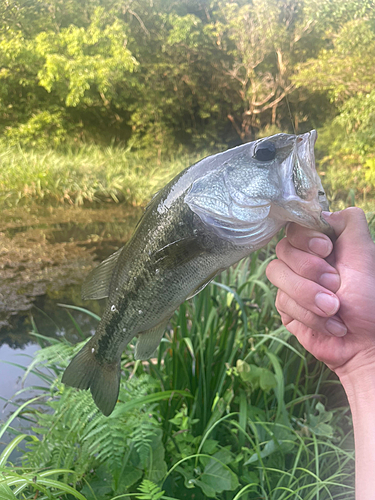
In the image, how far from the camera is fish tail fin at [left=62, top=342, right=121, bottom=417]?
0.52 meters

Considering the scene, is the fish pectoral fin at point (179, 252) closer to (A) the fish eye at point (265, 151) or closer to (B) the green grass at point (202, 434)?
(A) the fish eye at point (265, 151)

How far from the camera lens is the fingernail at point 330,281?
47cm

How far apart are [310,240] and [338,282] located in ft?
0.26

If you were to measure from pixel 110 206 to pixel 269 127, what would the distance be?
1716 millimetres

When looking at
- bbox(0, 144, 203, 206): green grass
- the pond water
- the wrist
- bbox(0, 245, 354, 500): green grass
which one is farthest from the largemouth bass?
bbox(0, 144, 203, 206): green grass

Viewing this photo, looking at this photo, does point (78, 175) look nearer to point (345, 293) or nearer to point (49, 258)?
point (49, 258)

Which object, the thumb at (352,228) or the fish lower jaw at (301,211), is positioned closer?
the fish lower jaw at (301,211)

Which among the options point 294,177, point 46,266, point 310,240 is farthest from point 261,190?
point 46,266

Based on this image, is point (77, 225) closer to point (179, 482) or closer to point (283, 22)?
point (179, 482)

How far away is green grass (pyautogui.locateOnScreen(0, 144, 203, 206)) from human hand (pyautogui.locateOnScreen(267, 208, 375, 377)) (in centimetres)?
190

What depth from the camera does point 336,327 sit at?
1.58 ft

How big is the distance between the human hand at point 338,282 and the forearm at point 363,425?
20mm

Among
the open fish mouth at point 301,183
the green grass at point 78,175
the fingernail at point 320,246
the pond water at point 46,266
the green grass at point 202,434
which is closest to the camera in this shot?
the open fish mouth at point 301,183

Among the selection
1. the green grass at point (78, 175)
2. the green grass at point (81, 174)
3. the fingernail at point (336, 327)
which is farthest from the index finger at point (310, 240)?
the green grass at point (78, 175)
